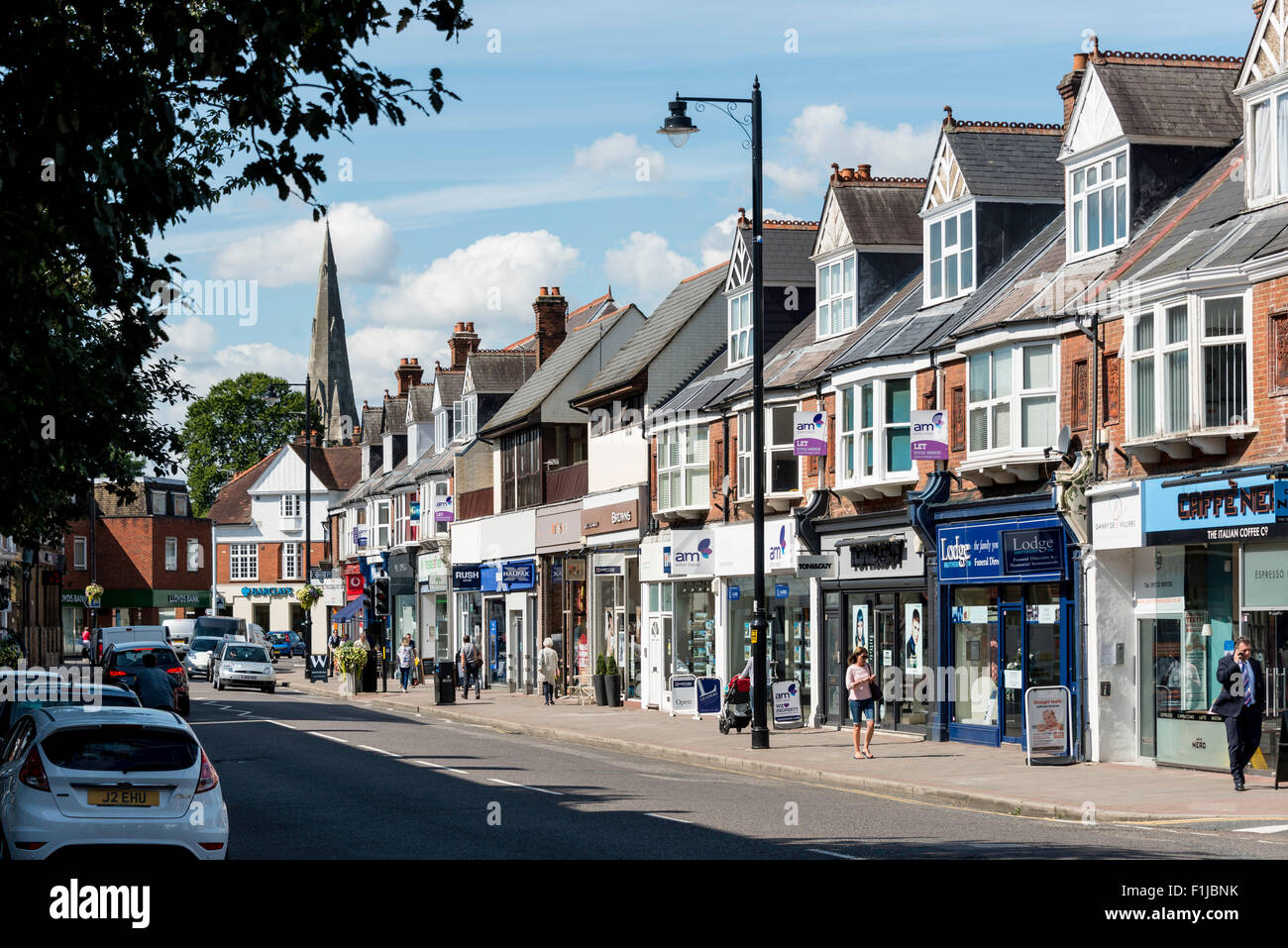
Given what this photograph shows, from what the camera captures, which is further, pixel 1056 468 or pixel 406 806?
pixel 1056 468

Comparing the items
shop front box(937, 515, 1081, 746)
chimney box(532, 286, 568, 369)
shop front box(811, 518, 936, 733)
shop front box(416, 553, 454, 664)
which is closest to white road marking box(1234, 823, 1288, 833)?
shop front box(937, 515, 1081, 746)

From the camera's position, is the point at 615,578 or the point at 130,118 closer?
the point at 130,118

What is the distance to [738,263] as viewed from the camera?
40.7 m

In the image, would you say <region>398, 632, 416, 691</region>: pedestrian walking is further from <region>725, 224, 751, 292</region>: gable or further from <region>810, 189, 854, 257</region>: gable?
<region>810, 189, 854, 257</region>: gable

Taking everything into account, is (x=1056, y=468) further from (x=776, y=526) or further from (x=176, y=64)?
(x=176, y=64)

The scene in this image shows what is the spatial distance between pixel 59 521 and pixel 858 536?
50.1ft

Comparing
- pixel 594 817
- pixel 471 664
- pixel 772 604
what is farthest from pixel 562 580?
pixel 594 817

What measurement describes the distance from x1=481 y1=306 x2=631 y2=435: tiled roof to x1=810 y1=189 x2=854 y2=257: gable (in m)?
15.9

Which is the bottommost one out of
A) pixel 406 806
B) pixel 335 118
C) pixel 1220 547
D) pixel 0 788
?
pixel 406 806

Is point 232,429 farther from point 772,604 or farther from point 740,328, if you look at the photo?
point 772,604

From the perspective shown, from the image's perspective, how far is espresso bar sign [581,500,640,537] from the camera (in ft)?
143

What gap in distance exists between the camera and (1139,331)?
79.1ft

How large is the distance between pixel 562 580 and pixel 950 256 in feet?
73.0
